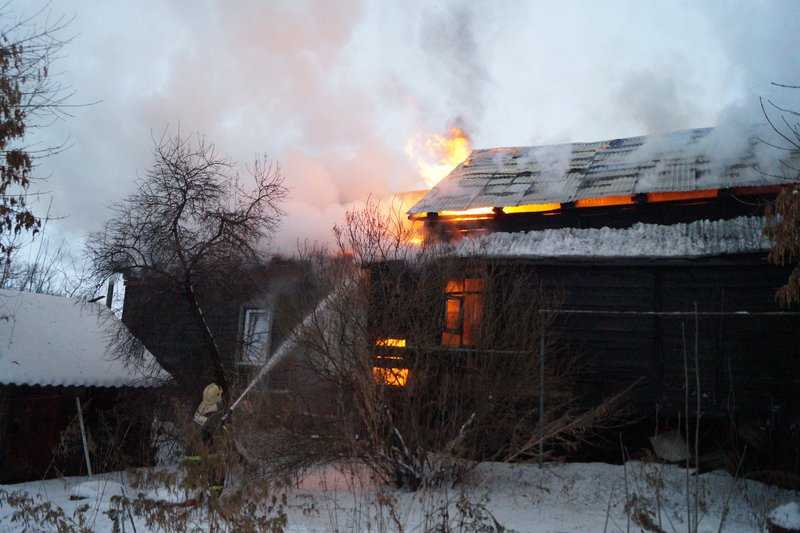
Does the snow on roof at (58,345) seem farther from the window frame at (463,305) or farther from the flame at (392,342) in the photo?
the flame at (392,342)

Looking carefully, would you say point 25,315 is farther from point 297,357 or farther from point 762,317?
point 762,317

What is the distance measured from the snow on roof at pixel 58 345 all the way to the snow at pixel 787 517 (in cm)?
1246

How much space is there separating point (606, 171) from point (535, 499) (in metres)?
9.47

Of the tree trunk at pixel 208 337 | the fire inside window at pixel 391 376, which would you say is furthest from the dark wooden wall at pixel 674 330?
the tree trunk at pixel 208 337

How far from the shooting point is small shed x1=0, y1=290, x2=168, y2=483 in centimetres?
1325

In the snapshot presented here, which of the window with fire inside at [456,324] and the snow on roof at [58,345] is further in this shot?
the snow on roof at [58,345]

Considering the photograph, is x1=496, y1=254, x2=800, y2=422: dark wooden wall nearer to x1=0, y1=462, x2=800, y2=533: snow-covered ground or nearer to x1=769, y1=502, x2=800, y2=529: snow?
x1=0, y1=462, x2=800, y2=533: snow-covered ground

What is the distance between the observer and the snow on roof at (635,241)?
12.7 metres

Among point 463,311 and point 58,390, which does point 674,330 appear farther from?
point 58,390

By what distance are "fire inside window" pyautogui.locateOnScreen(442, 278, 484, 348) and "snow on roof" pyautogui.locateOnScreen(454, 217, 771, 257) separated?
63 cm

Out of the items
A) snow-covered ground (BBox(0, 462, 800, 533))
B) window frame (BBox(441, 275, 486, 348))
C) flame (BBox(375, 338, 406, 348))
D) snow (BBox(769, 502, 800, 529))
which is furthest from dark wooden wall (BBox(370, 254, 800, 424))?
snow (BBox(769, 502, 800, 529))

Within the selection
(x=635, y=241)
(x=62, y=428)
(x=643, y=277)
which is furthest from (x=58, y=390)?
(x=635, y=241)

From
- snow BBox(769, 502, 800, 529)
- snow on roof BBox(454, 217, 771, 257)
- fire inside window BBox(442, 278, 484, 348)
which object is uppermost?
snow on roof BBox(454, 217, 771, 257)

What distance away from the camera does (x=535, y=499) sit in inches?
404
